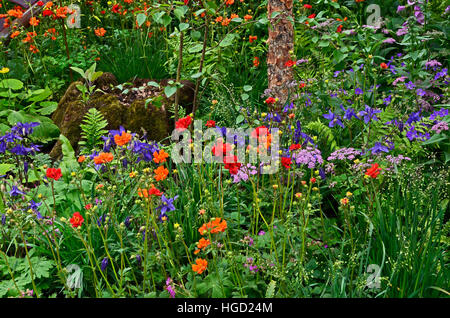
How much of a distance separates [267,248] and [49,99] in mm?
3342

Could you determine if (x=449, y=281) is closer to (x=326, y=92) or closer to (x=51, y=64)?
(x=326, y=92)

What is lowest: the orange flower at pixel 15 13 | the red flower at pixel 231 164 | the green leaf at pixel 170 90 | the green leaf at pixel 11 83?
the red flower at pixel 231 164

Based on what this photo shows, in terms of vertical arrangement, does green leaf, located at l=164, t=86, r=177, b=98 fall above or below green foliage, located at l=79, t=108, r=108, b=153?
above

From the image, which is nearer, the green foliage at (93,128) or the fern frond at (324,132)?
the fern frond at (324,132)

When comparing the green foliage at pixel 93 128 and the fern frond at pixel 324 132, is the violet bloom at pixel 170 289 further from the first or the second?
the green foliage at pixel 93 128

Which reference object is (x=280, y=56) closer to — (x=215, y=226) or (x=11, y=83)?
(x=215, y=226)

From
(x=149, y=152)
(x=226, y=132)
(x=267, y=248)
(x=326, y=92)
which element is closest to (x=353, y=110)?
(x=326, y=92)

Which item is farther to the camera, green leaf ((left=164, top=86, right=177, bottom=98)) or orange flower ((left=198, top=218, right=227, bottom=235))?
green leaf ((left=164, top=86, right=177, bottom=98))

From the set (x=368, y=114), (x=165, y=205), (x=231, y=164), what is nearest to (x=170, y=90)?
(x=165, y=205)

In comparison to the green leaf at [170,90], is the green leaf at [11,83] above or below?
above

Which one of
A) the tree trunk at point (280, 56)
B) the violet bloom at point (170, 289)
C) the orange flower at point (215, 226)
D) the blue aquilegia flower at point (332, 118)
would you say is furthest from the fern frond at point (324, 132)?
the violet bloom at point (170, 289)

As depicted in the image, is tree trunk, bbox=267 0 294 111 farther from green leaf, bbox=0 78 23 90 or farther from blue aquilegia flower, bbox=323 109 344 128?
green leaf, bbox=0 78 23 90

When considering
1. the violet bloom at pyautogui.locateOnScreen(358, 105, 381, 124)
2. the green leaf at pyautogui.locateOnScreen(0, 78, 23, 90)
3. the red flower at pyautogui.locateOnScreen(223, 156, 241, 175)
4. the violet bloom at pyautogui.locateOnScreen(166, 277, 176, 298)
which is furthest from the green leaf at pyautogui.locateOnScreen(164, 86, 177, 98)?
the green leaf at pyautogui.locateOnScreen(0, 78, 23, 90)

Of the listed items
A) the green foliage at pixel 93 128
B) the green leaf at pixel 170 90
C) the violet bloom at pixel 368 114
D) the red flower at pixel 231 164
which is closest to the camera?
the red flower at pixel 231 164
